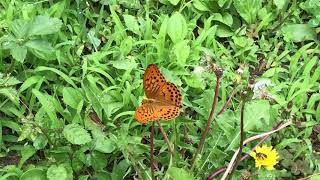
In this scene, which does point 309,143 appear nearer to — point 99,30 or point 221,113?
point 221,113

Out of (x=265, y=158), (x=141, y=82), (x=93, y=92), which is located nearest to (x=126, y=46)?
(x=141, y=82)

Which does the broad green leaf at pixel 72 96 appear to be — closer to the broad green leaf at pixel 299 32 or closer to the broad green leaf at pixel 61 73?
the broad green leaf at pixel 61 73

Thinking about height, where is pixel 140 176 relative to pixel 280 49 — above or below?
below

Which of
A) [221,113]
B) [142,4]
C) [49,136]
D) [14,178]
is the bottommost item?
[14,178]

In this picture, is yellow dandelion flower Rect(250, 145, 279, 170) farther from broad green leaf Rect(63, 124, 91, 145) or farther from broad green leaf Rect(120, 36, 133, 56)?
broad green leaf Rect(120, 36, 133, 56)

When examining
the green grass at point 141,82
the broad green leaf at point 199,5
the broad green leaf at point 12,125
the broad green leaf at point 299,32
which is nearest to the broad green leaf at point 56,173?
the green grass at point 141,82

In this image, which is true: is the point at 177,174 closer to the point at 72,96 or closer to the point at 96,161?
the point at 96,161

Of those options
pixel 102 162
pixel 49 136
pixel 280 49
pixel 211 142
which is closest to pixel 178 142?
pixel 211 142
